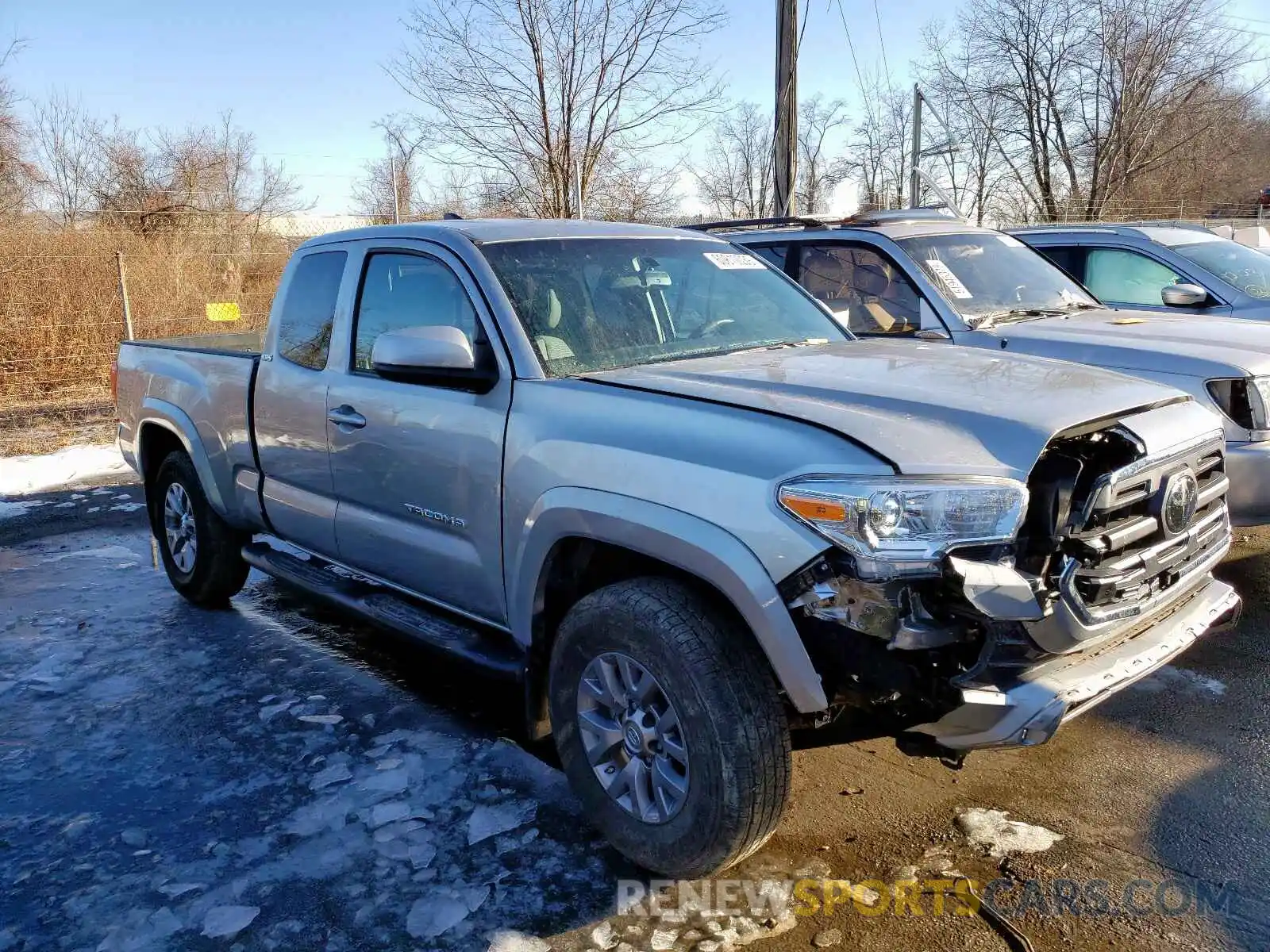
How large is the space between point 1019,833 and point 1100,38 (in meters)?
29.7

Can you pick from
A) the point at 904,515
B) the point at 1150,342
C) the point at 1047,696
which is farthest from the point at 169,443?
the point at 1150,342

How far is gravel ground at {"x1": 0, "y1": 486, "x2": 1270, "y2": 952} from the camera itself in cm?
271

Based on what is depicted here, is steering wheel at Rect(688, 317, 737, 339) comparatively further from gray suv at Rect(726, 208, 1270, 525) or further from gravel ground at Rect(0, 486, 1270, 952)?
gravel ground at Rect(0, 486, 1270, 952)

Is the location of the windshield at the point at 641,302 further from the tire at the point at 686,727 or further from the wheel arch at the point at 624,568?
the tire at the point at 686,727

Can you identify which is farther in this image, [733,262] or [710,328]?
[733,262]

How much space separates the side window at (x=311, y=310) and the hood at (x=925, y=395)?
160 cm

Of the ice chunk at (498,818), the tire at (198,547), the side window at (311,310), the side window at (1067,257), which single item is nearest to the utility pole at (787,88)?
the side window at (1067,257)

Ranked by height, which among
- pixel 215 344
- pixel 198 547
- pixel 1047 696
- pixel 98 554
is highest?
pixel 215 344

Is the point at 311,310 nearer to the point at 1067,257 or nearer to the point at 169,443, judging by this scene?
the point at 169,443

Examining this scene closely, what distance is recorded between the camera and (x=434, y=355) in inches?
129

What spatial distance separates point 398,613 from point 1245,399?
4.26 m

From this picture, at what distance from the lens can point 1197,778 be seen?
11.2 ft

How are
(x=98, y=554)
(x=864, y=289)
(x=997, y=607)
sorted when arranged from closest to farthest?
(x=997, y=607)
(x=864, y=289)
(x=98, y=554)

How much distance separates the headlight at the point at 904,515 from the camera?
2381 millimetres
